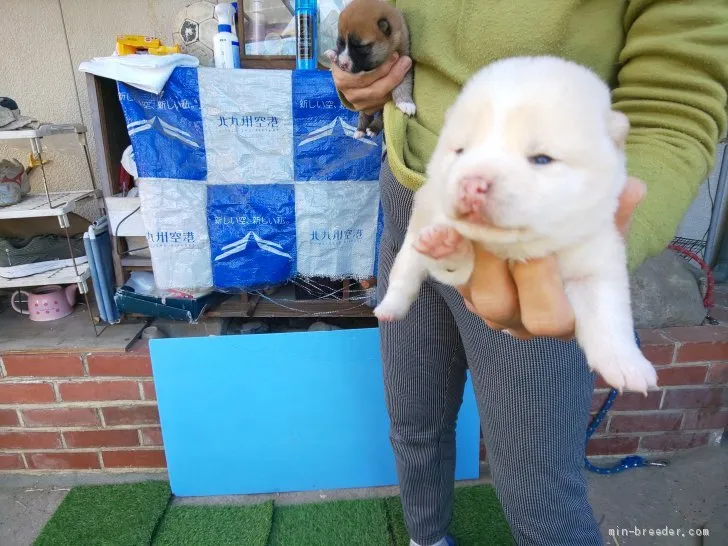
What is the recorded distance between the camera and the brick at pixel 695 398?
2193mm

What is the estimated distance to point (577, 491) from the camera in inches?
43.9

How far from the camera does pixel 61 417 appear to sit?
2143mm

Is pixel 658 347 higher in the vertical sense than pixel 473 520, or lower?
higher

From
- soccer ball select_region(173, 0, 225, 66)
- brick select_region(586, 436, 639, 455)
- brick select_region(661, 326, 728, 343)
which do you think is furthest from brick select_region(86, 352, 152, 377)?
brick select_region(661, 326, 728, 343)

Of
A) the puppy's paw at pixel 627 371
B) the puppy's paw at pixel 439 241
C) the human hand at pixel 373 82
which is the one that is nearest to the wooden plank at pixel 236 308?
the human hand at pixel 373 82

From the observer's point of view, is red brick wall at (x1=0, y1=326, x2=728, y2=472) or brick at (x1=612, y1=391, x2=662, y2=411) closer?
red brick wall at (x1=0, y1=326, x2=728, y2=472)

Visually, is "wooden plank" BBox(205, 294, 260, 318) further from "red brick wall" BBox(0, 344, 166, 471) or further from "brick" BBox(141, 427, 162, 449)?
"brick" BBox(141, 427, 162, 449)

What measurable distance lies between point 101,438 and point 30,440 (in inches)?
12.2

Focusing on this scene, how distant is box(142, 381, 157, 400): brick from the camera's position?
209cm

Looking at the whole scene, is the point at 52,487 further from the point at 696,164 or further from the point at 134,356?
the point at 696,164

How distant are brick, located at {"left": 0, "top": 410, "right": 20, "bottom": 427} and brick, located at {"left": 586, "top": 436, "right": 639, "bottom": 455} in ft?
8.38

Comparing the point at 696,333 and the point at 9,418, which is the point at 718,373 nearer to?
the point at 696,333

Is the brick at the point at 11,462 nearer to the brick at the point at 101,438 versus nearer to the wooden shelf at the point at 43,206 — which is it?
the brick at the point at 101,438

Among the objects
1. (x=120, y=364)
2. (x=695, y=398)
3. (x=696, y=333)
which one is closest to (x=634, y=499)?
(x=695, y=398)
